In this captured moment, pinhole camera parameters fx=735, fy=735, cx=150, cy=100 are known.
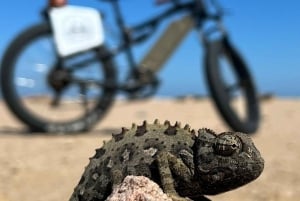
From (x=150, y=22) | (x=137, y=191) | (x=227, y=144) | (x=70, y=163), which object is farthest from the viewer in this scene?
(x=150, y=22)

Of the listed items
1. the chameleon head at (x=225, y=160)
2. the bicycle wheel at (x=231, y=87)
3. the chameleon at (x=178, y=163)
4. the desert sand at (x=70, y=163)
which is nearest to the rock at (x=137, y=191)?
the chameleon at (x=178, y=163)

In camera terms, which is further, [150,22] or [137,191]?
[150,22]

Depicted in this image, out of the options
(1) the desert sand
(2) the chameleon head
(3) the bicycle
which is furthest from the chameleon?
(3) the bicycle

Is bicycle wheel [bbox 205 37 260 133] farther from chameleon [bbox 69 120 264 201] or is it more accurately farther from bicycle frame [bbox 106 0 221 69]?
chameleon [bbox 69 120 264 201]

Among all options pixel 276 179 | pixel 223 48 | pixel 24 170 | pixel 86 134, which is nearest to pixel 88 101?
pixel 86 134

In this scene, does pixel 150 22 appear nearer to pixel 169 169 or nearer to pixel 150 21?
pixel 150 21

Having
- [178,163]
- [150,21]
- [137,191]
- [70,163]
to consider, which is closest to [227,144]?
[178,163]

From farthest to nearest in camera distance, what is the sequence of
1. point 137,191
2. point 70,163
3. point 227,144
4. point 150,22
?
point 150,22
point 70,163
point 227,144
point 137,191
